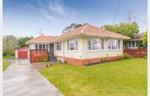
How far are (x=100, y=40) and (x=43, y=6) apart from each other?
10.3m

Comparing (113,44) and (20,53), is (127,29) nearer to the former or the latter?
(113,44)

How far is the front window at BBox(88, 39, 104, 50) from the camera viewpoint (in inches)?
558

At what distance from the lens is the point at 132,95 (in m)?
5.18

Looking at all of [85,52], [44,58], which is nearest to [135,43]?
[85,52]

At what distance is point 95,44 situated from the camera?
48.1ft

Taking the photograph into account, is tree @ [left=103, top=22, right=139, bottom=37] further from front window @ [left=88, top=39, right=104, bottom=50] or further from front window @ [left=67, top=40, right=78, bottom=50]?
front window @ [left=67, top=40, right=78, bottom=50]

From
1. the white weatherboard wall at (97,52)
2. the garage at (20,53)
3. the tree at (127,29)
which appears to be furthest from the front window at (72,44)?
the garage at (20,53)

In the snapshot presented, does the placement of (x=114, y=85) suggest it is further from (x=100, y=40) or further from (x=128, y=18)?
(x=128, y=18)

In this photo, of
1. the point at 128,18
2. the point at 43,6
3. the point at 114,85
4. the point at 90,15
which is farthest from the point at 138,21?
the point at 114,85

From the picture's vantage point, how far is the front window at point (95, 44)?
14.2 m

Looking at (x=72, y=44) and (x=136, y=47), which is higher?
(x=72, y=44)

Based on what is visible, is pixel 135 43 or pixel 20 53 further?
pixel 20 53

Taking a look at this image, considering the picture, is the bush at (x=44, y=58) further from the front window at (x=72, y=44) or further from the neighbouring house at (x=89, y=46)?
the front window at (x=72, y=44)

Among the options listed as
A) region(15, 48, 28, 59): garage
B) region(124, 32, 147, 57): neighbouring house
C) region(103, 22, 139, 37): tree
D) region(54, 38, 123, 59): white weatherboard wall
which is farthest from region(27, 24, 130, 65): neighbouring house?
region(15, 48, 28, 59): garage
